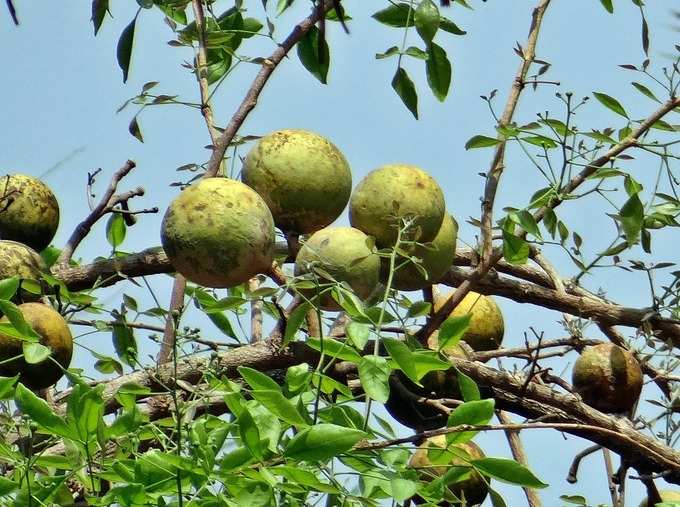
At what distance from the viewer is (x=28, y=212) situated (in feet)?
10.4

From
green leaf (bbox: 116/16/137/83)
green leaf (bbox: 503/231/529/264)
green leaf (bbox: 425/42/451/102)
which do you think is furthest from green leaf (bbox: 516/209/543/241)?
green leaf (bbox: 116/16/137/83)

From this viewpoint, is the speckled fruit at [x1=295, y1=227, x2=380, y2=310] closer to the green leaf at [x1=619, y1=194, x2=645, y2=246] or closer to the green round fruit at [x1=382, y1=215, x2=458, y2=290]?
the green round fruit at [x1=382, y1=215, x2=458, y2=290]

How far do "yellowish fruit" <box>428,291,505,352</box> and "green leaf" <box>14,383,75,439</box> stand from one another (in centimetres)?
120

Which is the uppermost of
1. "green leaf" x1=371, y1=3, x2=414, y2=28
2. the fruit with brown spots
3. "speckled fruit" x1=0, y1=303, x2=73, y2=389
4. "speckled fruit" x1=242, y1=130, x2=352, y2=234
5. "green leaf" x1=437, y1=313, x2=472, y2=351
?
"green leaf" x1=371, y1=3, x2=414, y2=28

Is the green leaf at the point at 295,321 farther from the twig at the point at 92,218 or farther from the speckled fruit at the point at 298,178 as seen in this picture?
the twig at the point at 92,218

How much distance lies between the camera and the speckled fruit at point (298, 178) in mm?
2574

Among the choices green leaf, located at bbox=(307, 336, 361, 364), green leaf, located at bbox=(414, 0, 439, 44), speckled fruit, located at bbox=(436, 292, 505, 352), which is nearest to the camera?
green leaf, located at bbox=(307, 336, 361, 364)

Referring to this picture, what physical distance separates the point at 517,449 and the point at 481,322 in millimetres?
349

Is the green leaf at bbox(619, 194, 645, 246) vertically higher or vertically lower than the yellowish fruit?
higher

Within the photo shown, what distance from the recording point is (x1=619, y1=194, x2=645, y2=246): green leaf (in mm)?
2725

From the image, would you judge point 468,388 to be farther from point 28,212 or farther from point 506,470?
point 28,212

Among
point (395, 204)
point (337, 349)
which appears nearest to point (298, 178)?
point (395, 204)

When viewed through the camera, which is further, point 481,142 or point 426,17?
point 481,142

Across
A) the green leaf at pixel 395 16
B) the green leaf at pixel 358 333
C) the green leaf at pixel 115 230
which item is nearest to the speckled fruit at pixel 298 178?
the green leaf at pixel 395 16
